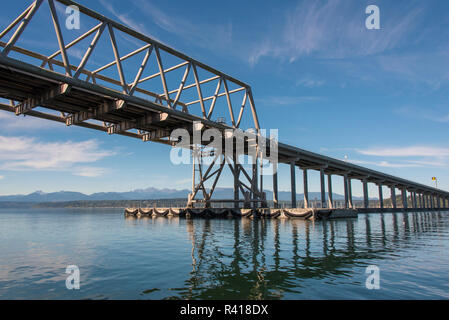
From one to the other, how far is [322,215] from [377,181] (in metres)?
61.4

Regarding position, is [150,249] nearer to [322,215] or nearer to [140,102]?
[140,102]

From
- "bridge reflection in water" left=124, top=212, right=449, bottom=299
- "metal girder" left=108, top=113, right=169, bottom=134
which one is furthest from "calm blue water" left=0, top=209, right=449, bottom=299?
"metal girder" left=108, top=113, right=169, bottom=134

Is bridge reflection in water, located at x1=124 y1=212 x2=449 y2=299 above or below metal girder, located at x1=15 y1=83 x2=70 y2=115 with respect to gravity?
below

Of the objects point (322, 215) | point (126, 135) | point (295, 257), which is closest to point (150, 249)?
point (295, 257)

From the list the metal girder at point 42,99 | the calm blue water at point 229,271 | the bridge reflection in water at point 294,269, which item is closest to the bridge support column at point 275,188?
the bridge reflection in water at point 294,269

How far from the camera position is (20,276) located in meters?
11.4

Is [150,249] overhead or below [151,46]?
below

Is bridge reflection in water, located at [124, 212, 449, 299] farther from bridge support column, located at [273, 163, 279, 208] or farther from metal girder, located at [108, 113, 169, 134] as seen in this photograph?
bridge support column, located at [273, 163, 279, 208]

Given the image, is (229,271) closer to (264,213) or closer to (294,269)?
(294,269)

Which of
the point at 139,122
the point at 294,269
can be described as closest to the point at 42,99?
the point at 139,122

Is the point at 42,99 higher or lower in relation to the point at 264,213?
higher

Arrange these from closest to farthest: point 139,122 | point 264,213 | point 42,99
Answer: point 42,99, point 139,122, point 264,213

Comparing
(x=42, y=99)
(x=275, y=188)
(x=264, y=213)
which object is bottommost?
(x=264, y=213)

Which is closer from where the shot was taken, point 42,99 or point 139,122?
point 42,99
